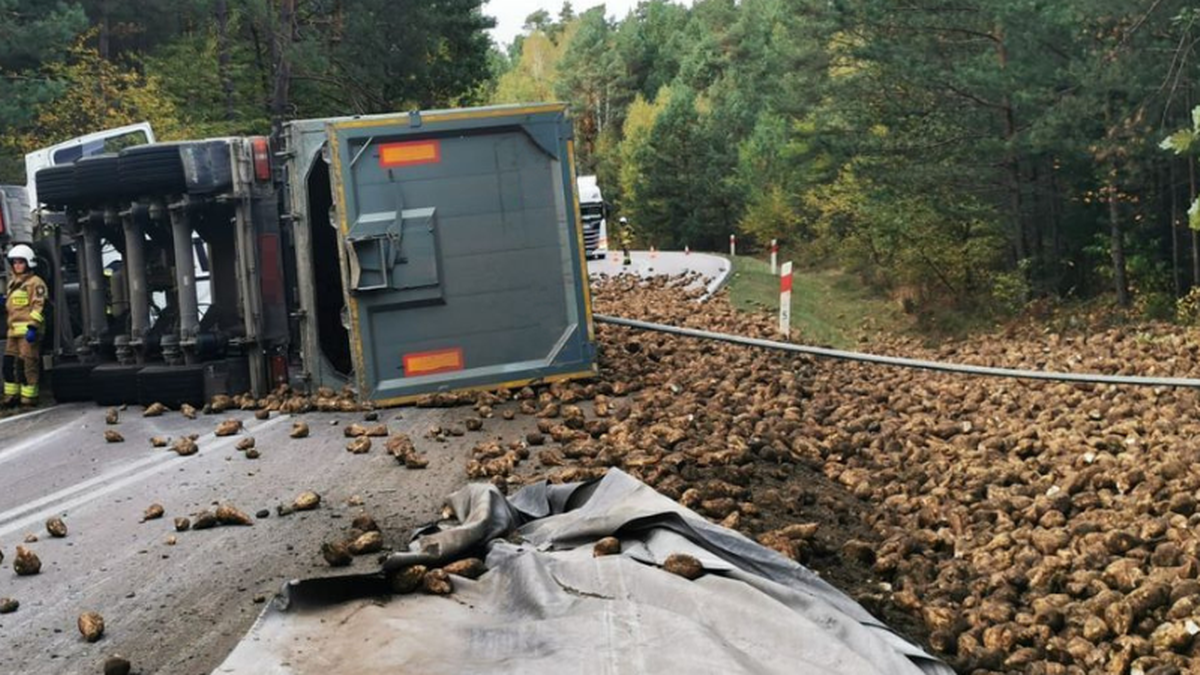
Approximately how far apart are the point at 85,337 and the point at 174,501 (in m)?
5.22

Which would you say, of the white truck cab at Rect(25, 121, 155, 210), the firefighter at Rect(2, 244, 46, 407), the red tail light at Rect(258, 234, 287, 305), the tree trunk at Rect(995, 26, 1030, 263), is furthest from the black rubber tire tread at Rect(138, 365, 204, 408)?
the tree trunk at Rect(995, 26, 1030, 263)

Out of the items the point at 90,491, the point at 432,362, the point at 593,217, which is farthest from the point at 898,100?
the point at 90,491

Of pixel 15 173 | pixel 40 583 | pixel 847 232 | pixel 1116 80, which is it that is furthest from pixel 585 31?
pixel 40 583

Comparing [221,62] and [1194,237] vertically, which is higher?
[221,62]

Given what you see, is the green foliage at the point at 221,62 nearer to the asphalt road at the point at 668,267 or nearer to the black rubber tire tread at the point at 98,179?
the asphalt road at the point at 668,267

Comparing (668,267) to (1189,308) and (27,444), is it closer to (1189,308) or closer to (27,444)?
(1189,308)

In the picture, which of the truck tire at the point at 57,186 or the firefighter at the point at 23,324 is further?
the firefighter at the point at 23,324

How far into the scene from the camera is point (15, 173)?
26.8m

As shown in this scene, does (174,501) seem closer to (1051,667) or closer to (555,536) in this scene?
(555,536)

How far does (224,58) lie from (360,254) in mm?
24654

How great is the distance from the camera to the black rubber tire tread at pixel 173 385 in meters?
9.91

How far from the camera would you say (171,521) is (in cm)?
623

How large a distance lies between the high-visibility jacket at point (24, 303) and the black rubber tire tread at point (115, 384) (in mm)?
1022

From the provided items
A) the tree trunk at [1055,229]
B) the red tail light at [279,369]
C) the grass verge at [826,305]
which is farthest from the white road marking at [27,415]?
the tree trunk at [1055,229]
